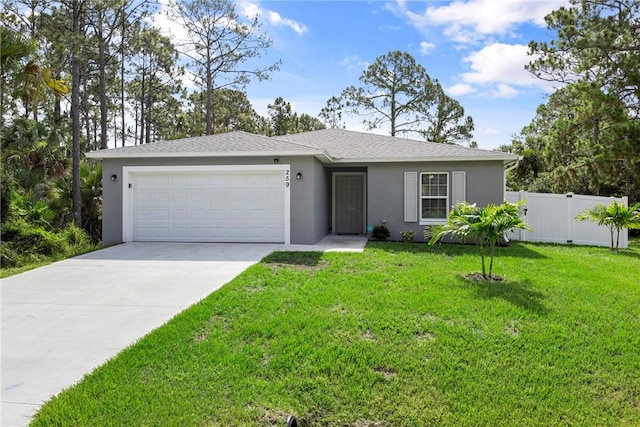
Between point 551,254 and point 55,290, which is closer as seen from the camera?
point 55,290

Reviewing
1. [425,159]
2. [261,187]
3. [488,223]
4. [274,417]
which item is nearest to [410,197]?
[425,159]

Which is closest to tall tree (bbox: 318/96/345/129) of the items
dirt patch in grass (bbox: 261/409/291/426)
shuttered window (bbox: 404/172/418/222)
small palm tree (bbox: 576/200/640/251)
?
shuttered window (bbox: 404/172/418/222)

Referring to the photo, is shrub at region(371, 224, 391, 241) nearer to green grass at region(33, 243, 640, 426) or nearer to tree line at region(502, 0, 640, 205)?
green grass at region(33, 243, 640, 426)

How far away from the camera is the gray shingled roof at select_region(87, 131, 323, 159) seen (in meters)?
11.2

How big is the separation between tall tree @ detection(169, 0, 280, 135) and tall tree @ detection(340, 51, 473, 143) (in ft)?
28.2

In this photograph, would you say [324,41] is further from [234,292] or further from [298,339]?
[298,339]

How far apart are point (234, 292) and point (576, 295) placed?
5242mm

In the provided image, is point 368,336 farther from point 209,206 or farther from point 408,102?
point 408,102

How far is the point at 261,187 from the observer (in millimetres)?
11578

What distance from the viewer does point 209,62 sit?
23.9m

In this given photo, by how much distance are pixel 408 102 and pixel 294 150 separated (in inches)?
776

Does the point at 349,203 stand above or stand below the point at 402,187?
below

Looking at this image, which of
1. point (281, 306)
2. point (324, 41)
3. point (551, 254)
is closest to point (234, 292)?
point (281, 306)

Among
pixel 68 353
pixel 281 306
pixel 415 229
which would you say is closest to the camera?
pixel 68 353
